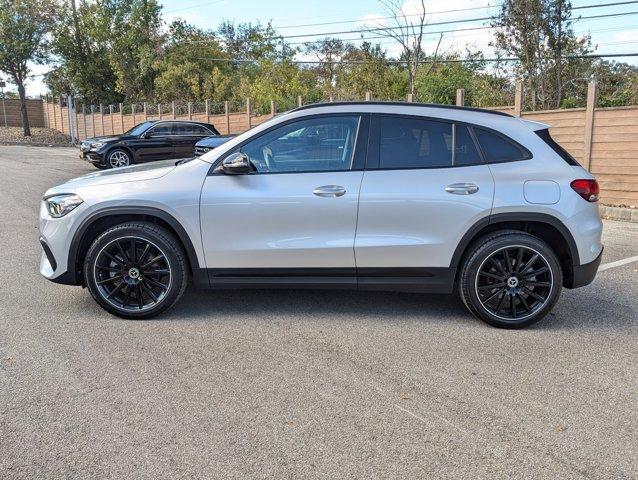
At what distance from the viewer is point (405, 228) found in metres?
4.59

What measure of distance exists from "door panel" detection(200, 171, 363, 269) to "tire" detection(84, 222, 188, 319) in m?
0.33

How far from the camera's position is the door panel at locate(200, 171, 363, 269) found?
455 cm

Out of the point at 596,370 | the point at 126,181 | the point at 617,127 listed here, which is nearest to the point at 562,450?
the point at 596,370

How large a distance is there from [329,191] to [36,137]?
40.3 metres

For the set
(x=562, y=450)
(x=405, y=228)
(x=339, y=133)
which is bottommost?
(x=562, y=450)

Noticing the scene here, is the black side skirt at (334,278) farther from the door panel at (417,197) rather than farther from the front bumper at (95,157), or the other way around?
the front bumper at (95,157)

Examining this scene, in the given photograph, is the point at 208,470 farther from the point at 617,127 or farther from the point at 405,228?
the point at 617,127

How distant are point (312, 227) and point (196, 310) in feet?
4.37

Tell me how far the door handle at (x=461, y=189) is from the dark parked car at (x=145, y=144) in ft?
45.2

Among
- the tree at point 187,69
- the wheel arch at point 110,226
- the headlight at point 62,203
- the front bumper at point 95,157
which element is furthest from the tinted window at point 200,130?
the tree at point 187,69

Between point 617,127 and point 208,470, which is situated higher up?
point 617,127

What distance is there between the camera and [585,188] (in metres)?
4.60

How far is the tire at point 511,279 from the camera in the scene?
4609 millimetres

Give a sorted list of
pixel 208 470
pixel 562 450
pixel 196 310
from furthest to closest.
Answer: pixel 196 310
pixel 562 450
pixel 208 470
